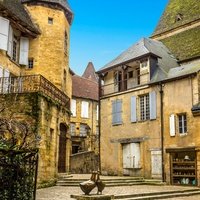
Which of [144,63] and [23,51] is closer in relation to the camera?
[23,51]

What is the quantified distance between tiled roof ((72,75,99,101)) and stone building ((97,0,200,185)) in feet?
41.2

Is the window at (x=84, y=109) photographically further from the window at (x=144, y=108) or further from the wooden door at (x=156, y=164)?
the wooden door at (x=156, y=164)

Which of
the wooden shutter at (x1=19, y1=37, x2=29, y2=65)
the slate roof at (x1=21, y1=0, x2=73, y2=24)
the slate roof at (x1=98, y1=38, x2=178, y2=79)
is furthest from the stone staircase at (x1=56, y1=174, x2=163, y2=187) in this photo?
the slate roof at (x1=21, y1=0, x2=73, y2=24)

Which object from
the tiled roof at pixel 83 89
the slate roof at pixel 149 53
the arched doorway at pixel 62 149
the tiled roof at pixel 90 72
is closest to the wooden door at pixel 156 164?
the slate roof at pixel 149 53

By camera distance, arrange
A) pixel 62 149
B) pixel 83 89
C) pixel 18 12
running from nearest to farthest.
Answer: pixel 62 149
pixel 18 12
pixel 83 89

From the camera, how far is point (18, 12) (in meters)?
19.3

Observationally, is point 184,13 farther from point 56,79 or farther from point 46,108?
point 46,108

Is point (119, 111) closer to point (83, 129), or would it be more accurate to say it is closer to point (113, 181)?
point (113, 181)

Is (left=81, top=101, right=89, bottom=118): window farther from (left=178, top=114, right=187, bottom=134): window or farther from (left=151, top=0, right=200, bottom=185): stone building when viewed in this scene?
(left=178, top=114, right=187, bottom=134): window

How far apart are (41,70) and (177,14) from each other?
12.7m

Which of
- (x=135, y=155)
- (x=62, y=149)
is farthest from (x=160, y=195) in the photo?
(x=62, y=149)

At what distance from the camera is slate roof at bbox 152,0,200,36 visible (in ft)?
79.7

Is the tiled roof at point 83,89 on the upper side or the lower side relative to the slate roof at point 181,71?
upper

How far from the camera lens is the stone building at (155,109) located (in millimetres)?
16719
